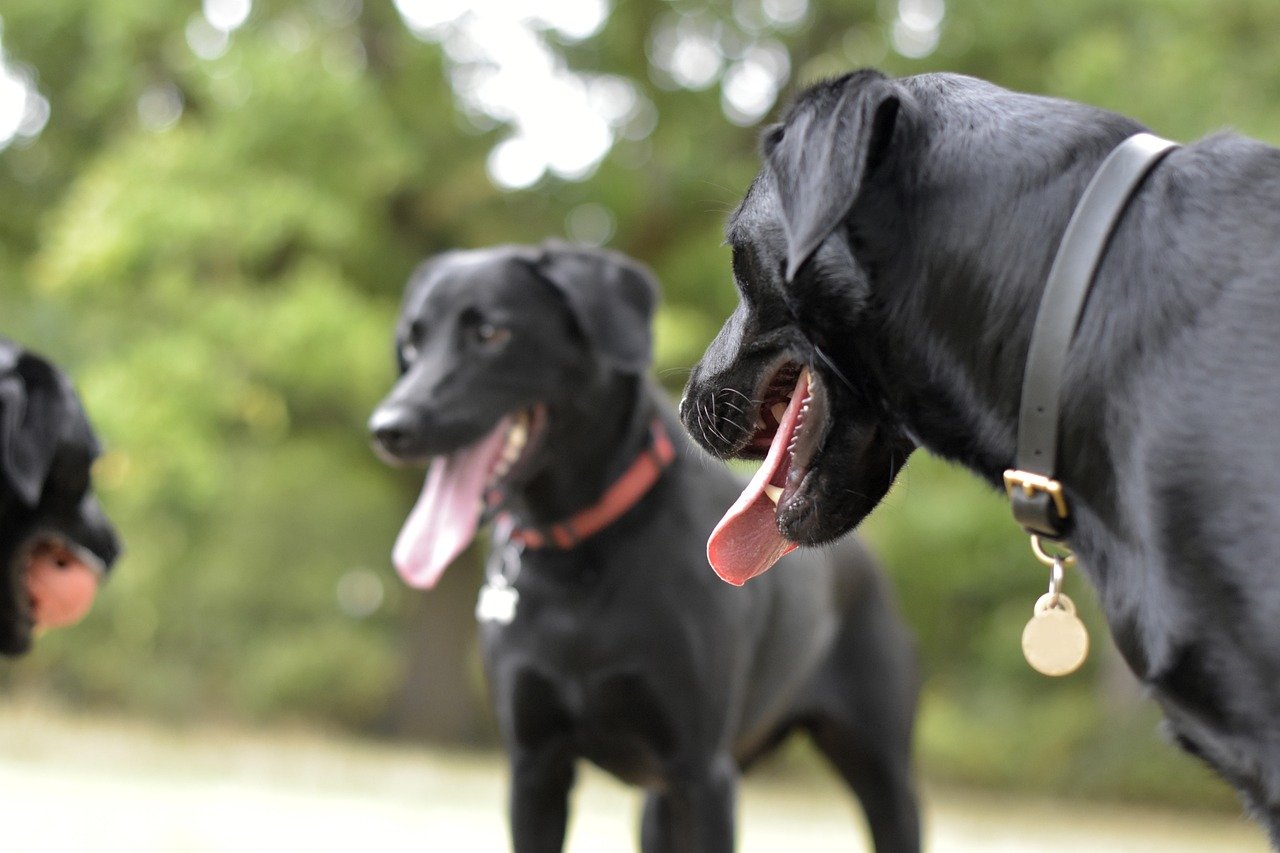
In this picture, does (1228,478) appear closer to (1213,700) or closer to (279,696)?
(1213,700)

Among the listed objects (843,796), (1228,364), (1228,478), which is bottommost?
(1228,478)

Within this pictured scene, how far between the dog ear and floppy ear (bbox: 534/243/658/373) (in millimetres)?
1452

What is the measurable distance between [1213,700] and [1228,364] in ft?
1.32

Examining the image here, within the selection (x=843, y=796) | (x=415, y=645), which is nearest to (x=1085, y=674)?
(x=843, y=796)

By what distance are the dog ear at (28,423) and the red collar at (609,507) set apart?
1307 millimetres

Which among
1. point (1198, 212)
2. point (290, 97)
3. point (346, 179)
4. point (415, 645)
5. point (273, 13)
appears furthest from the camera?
point (415, 645)

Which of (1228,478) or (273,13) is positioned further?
(273,13)

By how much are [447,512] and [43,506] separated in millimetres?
1164

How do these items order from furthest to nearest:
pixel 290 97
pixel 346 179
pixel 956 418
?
pixel 346 179 → pixel 290 97 → pixel 956 418

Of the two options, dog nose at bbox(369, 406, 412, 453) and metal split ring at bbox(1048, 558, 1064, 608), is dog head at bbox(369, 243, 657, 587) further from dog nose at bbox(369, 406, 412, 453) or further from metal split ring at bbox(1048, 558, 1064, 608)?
metal split ring at bbox(1048, 558, 1064, 608)

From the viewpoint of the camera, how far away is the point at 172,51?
43.2ft

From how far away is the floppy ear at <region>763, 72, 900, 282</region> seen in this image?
1.85m

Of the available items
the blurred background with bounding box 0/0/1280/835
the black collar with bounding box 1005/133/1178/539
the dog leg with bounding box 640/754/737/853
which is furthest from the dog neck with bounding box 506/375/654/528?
the blurred background with bounding box 0/0/1280/835

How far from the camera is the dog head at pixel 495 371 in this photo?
4117 mm
